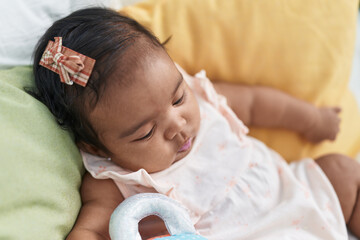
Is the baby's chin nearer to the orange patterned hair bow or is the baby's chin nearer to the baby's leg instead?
the orange patterned hair bow

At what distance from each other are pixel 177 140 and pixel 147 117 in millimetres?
118

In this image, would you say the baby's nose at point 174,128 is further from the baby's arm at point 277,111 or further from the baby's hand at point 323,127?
the baby's hand at point 323,127

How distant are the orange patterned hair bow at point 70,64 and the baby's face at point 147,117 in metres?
0.06

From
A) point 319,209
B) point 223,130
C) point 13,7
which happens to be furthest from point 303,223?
point 13,7

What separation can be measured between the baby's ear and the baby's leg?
663 millimetres

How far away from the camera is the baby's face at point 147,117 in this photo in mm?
862

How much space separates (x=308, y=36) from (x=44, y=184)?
905mm

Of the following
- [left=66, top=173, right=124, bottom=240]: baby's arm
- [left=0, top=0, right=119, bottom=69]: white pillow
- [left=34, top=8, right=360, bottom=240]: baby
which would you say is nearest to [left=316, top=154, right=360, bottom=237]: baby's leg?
[left=34, top=8, right=360, bottom=240]: baby

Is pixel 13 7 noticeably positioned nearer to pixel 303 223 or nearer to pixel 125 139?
pixel 125 139

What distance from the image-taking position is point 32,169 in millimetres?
839

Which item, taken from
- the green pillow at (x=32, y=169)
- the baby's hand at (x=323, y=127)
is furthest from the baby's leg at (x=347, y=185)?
the green pillow at (x=32, y=169)

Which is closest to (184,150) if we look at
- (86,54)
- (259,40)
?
(86,54)

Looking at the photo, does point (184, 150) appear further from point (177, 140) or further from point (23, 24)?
point (23, 24)

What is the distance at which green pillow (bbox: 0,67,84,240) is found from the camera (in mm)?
797
